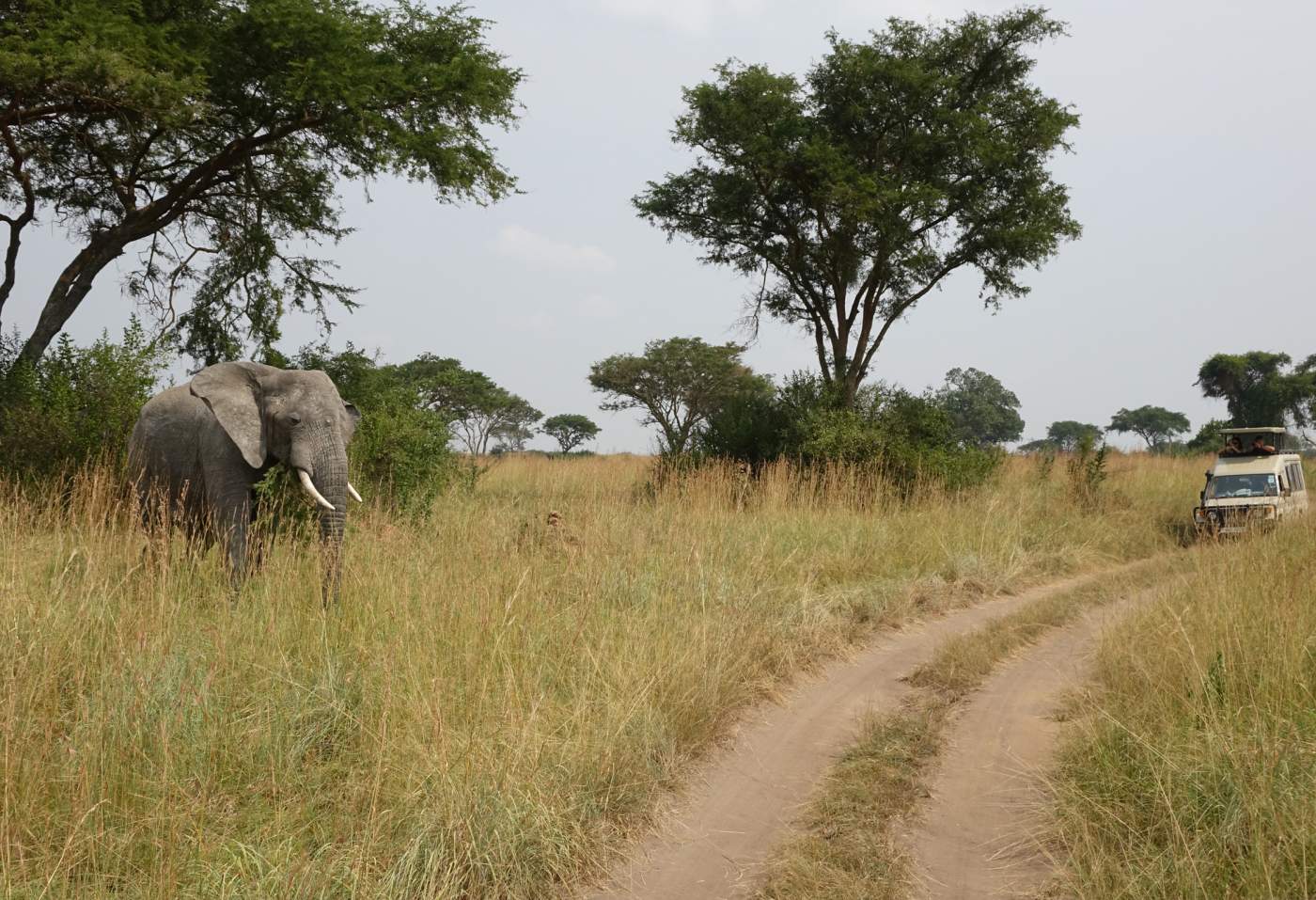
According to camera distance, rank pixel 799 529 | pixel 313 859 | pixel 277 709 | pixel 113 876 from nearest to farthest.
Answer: pixel 113 876
pixel 313 859
pixel 277 709
pixel 799 529

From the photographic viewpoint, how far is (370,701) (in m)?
4.63

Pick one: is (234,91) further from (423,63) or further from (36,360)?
(36,360)

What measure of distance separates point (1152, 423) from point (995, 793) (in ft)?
213

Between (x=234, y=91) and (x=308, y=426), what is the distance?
10579 mm

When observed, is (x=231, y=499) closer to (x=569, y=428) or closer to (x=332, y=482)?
(x=332, y=482)

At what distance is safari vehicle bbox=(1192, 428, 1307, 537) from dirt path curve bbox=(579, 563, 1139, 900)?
7764mm

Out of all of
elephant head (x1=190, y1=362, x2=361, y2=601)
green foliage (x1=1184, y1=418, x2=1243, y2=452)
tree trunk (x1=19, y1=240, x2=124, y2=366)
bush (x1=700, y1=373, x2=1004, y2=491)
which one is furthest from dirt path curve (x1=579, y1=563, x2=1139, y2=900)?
green foliage (x1=1184, y1=418, x2=1243, y2=452)

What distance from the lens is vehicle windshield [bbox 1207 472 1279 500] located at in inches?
530

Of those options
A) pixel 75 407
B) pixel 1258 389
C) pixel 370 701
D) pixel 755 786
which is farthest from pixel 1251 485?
pixel 1258 389

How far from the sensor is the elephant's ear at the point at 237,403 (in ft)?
23.4

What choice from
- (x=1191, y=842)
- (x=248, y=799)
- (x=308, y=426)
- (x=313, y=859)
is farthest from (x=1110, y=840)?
(x=308, y=426)

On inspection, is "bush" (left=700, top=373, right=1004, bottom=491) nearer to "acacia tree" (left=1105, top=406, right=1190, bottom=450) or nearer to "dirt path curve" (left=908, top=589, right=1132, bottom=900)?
"dirt path curve" (left=908, top=589, right=1132, bottom=900)

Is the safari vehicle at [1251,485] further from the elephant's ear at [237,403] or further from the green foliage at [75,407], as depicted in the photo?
the green foliage at [75,407]

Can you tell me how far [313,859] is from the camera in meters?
3.47
